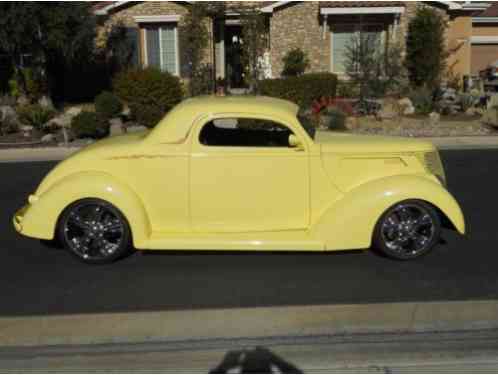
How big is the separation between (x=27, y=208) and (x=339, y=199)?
3.36m

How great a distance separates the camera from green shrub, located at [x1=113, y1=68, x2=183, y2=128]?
16766mm

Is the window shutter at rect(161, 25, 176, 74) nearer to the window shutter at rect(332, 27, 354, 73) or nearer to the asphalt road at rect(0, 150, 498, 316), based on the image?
the window shutter at rect(332, 27, 354, 73)

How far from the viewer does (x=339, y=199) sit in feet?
19.7

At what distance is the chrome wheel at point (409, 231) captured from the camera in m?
5.95

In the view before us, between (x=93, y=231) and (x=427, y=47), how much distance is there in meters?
19.3

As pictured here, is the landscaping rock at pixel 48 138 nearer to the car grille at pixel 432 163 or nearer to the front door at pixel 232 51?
the front door at pixel 232 51

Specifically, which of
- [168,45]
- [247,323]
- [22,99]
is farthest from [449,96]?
[247,323]

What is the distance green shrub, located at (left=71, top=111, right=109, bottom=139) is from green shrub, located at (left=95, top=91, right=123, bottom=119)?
15.7 inches

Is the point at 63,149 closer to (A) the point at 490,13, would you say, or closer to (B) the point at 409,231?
(B) the point at 409,231

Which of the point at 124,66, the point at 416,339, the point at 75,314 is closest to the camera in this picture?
the point at 416,339

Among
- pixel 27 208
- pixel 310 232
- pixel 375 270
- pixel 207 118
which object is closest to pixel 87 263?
pixel 27 208

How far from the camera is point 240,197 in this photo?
598 cm

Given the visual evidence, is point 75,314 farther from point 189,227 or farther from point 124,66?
point 124,66

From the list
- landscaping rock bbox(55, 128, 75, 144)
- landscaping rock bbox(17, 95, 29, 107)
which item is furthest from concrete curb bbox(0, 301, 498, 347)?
landscaping rock bbox(17, 95, 29, 107)
